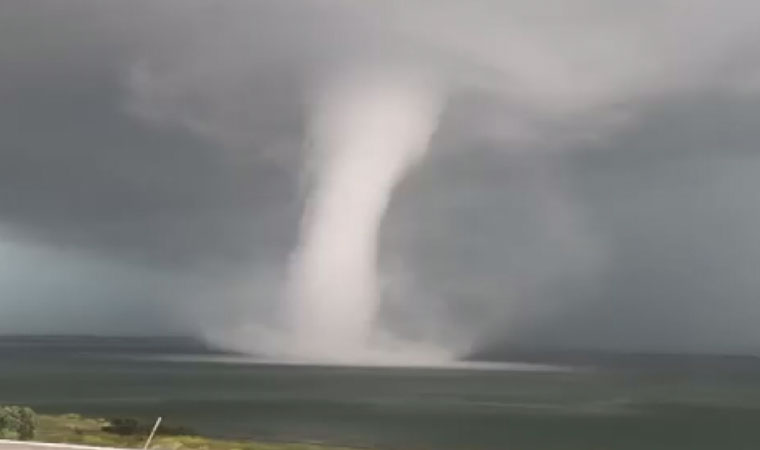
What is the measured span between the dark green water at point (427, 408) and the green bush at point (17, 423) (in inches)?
1491

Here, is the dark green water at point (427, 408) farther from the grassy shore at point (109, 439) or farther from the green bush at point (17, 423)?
the green bush at point (17, 423)

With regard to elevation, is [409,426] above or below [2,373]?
below

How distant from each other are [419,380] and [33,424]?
5785 inches

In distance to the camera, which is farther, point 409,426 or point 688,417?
point 688,417

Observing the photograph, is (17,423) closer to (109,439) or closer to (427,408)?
(109,439)

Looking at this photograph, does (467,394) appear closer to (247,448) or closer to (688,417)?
(688,417)

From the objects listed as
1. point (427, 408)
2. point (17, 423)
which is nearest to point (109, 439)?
point (17, 423)

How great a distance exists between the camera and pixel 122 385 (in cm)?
16300

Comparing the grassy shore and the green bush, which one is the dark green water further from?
the green bush

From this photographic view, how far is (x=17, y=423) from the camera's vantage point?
142 feet

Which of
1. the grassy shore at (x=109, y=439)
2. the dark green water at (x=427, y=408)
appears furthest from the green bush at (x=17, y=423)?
the dark green water at (x=427, y=408)

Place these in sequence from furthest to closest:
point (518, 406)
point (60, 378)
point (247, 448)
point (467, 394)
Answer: point (60, 378) → point (467, 394) → point (518, 406) → point (247, 448)

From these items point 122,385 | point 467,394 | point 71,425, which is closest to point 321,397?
point 467,394

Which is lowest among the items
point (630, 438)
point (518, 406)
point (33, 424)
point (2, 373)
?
point (33, 424)
